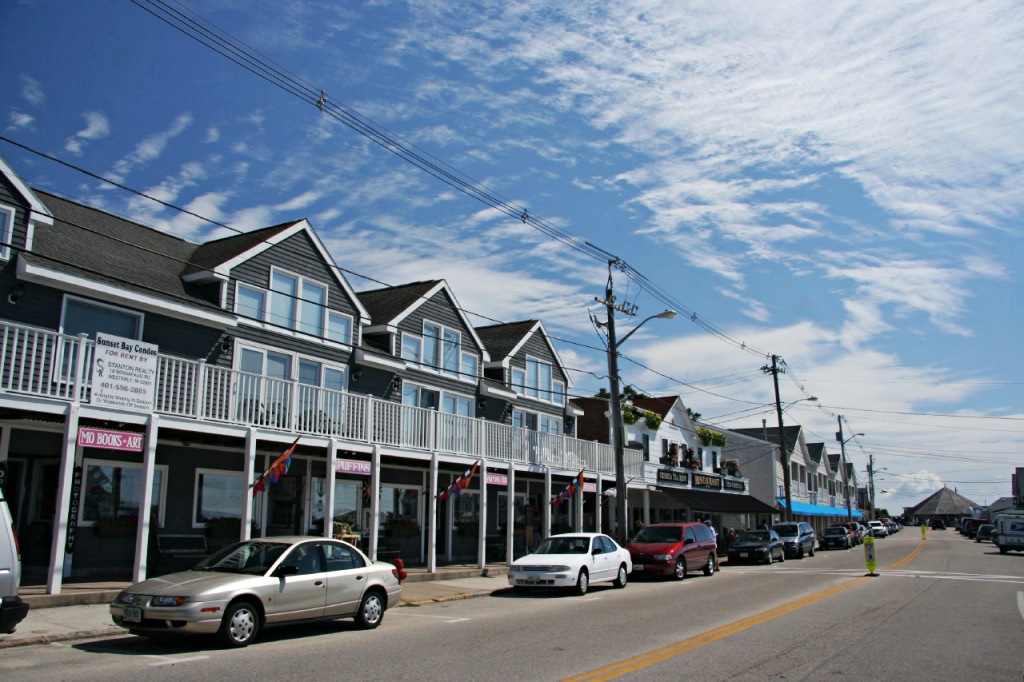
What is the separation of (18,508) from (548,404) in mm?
20449

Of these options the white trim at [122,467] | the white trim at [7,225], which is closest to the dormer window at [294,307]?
the white trim at [122,467]

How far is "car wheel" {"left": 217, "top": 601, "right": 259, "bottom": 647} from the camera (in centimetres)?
1064

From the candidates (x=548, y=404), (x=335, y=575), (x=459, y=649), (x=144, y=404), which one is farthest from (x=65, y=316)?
(x=548, y=404)

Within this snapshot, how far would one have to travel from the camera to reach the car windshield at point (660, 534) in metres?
24.8

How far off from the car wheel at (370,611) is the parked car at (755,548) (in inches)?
933

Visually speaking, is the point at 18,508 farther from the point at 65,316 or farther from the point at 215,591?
the point at 215,591

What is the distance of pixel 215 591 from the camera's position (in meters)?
10.6

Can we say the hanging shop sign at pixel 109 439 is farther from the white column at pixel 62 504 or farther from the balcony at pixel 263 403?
the balcony at pixel 263 403

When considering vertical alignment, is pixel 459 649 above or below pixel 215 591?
below

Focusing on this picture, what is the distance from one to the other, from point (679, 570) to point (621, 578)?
359 centimetres

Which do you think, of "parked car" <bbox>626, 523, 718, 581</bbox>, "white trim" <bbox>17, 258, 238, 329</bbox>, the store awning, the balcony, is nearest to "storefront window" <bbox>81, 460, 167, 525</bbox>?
the balcony

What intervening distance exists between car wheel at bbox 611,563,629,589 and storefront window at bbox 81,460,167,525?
10.9 meters

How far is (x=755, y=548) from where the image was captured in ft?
110

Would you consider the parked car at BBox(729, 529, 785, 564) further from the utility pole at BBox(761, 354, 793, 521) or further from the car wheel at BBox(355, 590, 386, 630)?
the car wheel at BBox(355, 590, 386, 630)
